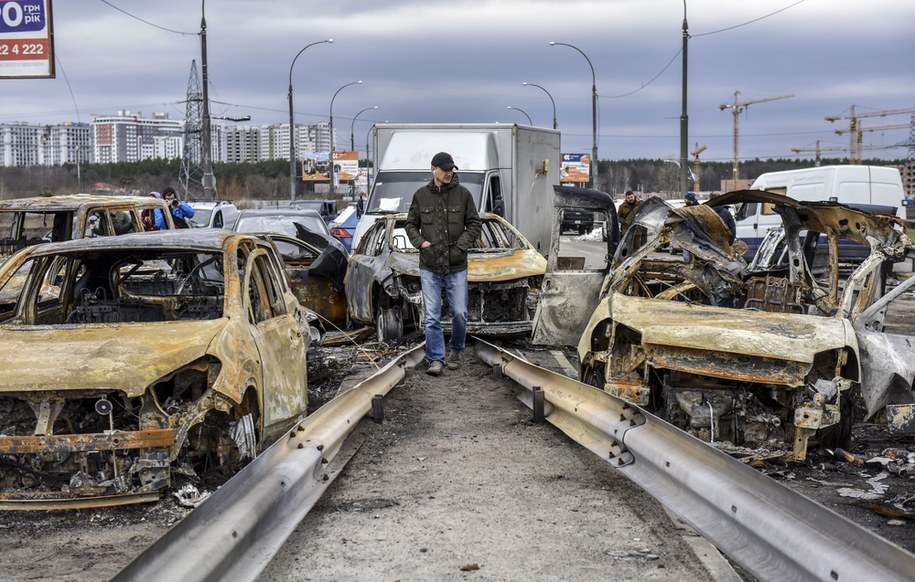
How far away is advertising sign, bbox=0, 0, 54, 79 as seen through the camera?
23.4 meters

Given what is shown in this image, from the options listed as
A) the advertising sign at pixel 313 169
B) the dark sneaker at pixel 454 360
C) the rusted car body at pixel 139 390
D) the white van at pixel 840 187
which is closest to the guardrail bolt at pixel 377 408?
the rusted car body at pixel 139 390

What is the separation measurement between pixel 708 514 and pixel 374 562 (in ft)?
4.71

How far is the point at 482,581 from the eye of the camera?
4.44 meters

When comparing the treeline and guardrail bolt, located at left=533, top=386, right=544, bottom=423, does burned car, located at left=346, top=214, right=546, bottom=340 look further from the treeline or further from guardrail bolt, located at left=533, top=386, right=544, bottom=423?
the treeline

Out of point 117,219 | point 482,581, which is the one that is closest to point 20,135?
point 117,219

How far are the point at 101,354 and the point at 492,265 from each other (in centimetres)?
684

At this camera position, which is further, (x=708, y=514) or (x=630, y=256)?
(x=630, y=256)

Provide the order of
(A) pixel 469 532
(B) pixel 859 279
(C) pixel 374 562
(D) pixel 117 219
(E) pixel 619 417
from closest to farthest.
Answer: (C) pixel 374 562 → (A) pixel 469 532 → (E) pixel 619 417 → (B) pixel 859 279 → (D) pixel 117 219

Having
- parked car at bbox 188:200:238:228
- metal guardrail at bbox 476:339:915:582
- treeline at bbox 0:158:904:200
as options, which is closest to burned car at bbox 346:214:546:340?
metal guardrail at bbox 476:339:915:582

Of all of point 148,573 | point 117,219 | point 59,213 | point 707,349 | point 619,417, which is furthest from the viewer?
point 117,219

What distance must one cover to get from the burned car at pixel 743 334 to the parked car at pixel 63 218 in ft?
23.0

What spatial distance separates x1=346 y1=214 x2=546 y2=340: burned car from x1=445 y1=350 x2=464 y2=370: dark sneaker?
3.97ft

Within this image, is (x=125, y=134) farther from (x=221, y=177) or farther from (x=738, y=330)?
(x=738, y=330)

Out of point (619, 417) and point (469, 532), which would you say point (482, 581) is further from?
point (619, 417)
